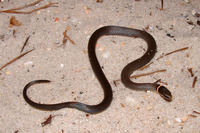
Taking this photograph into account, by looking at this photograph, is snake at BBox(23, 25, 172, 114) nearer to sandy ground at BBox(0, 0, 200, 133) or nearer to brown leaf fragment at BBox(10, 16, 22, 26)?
sandy ground at BBox(0, 0, 200, 133)

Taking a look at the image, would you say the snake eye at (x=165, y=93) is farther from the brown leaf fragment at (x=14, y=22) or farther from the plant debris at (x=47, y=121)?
the brown leaf fragment at (x=14, y=22)

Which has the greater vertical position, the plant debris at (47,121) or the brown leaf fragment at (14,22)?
the brown leaf fragment at (14,22)

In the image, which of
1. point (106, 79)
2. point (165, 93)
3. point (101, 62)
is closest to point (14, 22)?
point (101, 62)

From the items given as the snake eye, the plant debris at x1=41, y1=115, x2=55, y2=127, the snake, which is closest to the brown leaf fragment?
the snake

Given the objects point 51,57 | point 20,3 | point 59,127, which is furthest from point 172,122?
point 20,3

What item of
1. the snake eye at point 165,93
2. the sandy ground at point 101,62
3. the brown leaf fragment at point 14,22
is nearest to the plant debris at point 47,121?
the sandy ground at point 101,62

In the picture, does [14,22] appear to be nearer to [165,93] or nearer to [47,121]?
[47,121]
